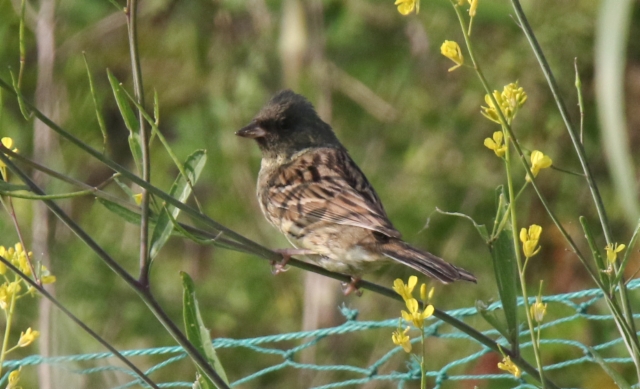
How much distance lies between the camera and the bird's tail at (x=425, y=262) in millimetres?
1944

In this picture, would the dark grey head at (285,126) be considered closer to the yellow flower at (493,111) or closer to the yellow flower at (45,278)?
the yellow flower at (45,278)

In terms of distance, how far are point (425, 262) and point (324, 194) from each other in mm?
869


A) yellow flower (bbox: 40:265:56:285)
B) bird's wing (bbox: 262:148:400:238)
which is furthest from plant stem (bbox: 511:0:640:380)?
bird's wing (bbox: 262:148:400:238)

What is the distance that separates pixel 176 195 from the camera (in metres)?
1.51

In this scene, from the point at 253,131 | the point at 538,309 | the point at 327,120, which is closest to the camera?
the point at 538,309

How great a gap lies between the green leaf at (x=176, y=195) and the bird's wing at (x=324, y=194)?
101 centimetres

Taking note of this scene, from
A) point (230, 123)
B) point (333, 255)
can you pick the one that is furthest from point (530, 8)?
point (333, 255)

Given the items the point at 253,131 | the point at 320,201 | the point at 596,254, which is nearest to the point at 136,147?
the point at 596,254

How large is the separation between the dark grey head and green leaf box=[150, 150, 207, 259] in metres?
1.68

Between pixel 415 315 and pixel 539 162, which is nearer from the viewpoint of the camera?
pixel 415 315

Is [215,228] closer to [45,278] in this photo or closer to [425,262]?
[45,278]

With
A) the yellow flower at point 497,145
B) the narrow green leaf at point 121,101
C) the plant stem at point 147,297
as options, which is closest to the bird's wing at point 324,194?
the yellow flower at point 497,145

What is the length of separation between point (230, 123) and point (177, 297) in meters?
0.92

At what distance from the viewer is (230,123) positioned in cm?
467
